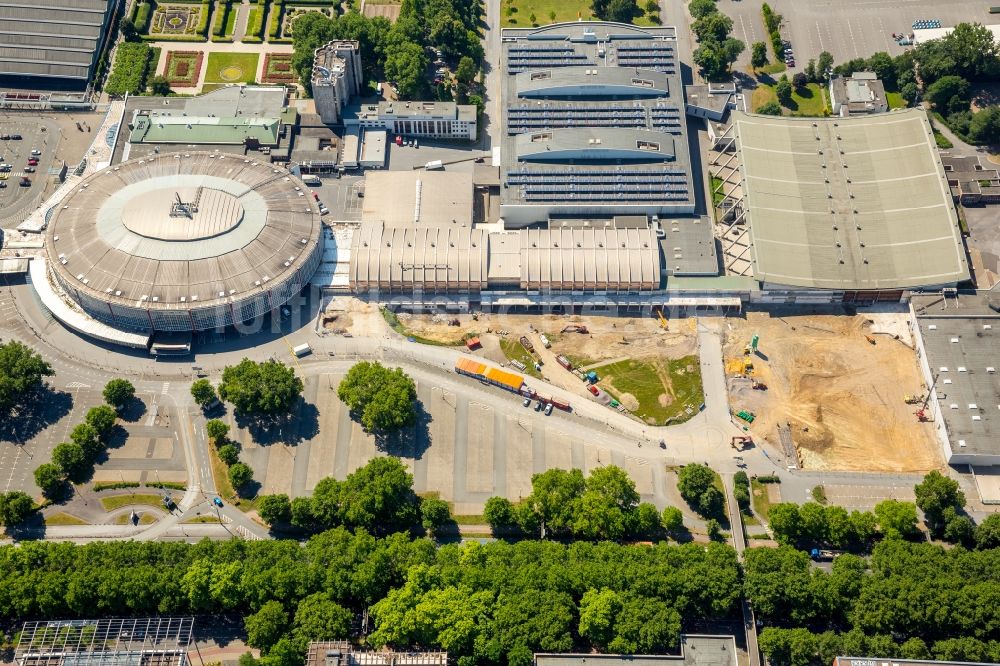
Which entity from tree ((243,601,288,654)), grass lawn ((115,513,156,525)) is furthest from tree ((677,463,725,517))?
grass lawn ((115,513,156,525))

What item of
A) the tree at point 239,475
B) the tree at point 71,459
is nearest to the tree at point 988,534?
the tree at point 239,475

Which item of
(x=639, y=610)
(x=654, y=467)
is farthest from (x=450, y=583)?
(x=654, y=467)

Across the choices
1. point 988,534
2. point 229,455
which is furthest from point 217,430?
point 988,534

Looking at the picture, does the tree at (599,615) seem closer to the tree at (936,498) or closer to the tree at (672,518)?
the tree at (672,518)

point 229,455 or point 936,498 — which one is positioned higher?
point 229,455

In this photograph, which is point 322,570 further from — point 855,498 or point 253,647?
point 855,498

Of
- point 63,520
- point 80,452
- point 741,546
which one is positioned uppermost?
point 80,452

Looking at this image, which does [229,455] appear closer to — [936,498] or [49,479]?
[49,479]
